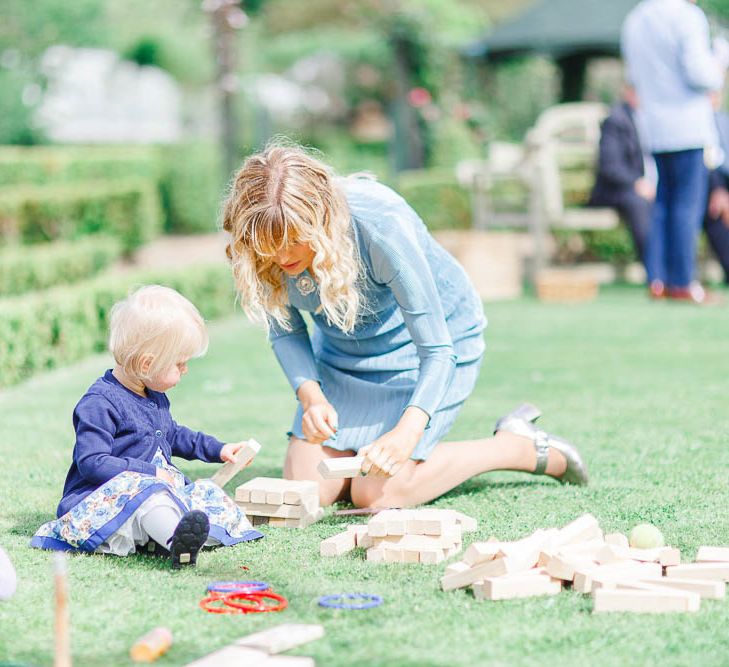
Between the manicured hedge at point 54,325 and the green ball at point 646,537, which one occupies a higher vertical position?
the manicured hedge at point 54,325

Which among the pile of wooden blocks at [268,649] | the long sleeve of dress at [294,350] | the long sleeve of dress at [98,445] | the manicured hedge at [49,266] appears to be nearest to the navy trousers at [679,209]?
the manicured hedge at [49,266]

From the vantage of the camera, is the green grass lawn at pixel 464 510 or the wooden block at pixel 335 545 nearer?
the green grass lawn at pixel 464 510

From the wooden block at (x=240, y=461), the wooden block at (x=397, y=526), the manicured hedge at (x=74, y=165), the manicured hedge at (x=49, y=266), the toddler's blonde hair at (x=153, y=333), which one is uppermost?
the manicured hedge at (x=74, y=165)

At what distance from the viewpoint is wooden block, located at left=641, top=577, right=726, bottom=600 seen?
2.99 metres

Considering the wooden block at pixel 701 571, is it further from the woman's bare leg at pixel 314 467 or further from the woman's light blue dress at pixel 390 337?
the woman's bare leg at pixel 314 467

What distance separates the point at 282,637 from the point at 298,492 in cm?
126

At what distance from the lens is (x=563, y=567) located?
3.07 meters

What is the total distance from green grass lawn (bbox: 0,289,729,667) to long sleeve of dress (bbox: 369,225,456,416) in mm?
523

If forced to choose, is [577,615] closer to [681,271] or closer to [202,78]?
[681,271]

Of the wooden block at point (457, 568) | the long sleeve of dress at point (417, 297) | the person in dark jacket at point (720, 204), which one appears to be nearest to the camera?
the wooden block at point (457, 568)

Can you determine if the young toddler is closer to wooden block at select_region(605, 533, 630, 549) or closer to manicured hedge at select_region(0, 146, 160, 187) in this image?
wooden block at select_region(605, 533, 630, 549)

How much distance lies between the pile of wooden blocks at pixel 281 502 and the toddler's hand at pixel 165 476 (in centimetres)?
31

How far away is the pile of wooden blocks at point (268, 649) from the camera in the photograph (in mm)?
2438

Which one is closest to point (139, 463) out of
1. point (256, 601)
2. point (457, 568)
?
point (256, 601)
